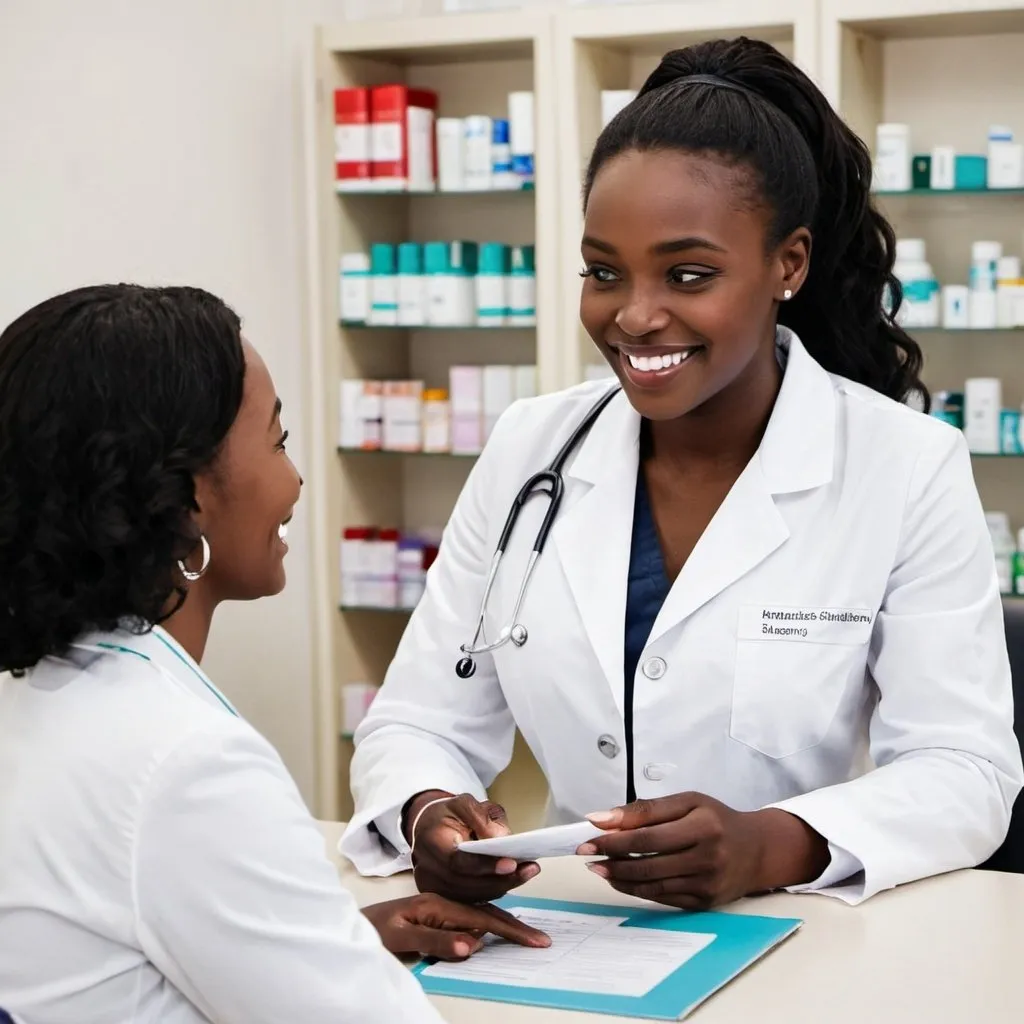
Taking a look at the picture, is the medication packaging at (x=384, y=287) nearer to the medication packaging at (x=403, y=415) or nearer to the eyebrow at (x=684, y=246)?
the medication packaging at (x=403, y=415)

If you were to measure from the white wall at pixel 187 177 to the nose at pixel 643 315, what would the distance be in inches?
74.5

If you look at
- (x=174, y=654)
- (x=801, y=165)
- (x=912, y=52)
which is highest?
(x=912, y=52)

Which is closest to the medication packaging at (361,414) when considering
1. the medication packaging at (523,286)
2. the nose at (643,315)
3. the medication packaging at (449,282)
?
the medication packaging at (449,282)

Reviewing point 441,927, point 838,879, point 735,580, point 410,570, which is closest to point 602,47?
point 410,570

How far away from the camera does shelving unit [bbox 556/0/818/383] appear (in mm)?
3475

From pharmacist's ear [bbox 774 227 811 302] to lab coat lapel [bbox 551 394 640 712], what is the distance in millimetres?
250

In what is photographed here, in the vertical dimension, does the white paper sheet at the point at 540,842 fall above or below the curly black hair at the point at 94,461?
below

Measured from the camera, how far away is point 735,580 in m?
1.74

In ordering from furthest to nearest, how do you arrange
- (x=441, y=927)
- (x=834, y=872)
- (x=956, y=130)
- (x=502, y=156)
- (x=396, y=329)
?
(x=396, y=329) → (x=502, y=156) → (x=956, y=130) → (x=834, y=872) → (x=441, y=927)

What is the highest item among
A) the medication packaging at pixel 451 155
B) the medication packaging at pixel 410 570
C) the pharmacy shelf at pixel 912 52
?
the pharmacy shelf at pixel 912 52

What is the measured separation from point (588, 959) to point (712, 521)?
22.6 inches

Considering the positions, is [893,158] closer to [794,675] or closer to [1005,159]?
[1005,159]

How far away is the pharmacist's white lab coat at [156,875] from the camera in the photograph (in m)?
1.00

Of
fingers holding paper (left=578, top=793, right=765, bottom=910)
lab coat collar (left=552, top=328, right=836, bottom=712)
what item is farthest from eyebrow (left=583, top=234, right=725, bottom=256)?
fingers holding paper (left=578, top=793, right=765, bottom=910)
